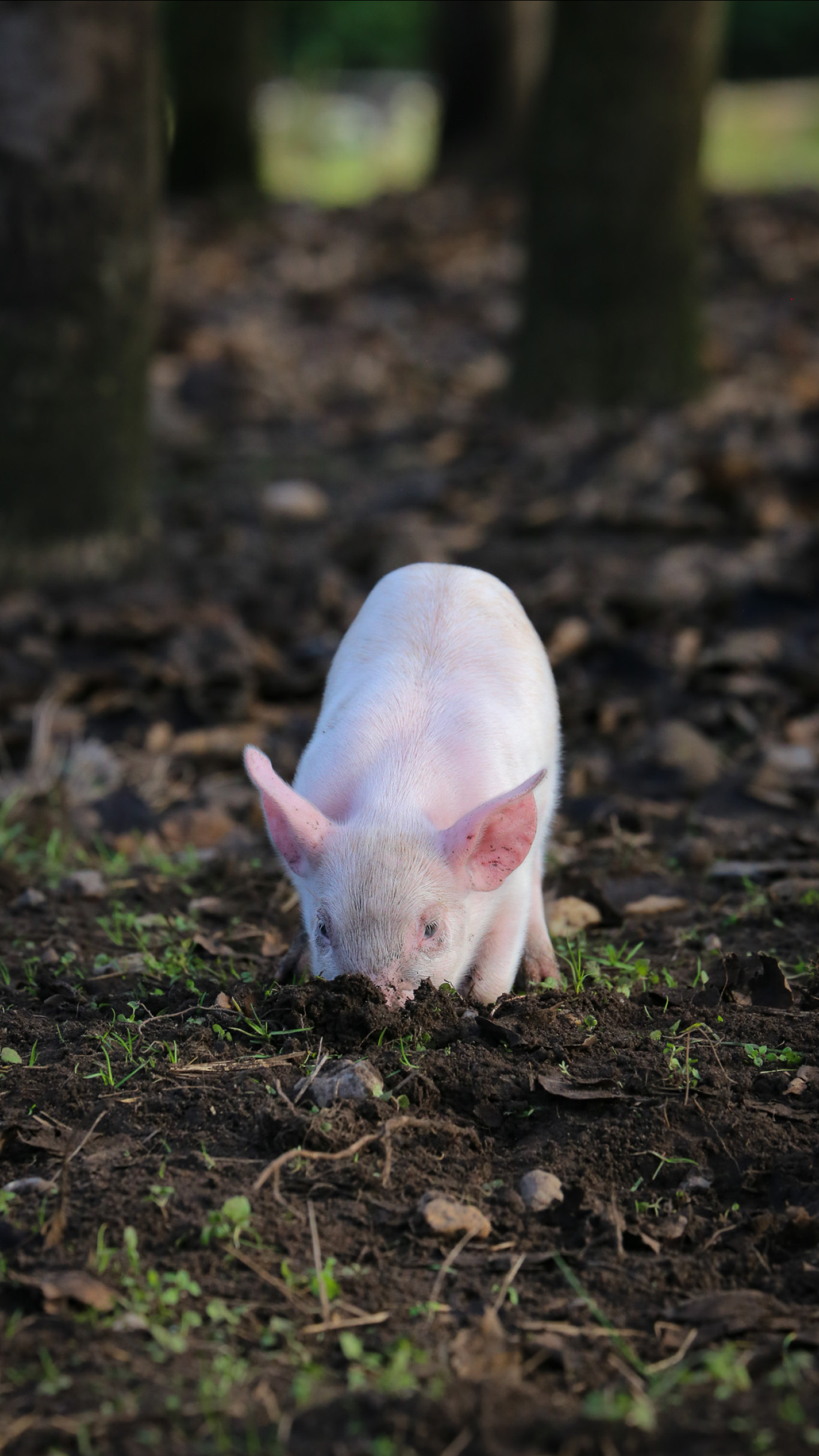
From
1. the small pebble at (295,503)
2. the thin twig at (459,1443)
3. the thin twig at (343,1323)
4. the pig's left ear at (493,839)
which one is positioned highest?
the pig's left ear at (493,839)

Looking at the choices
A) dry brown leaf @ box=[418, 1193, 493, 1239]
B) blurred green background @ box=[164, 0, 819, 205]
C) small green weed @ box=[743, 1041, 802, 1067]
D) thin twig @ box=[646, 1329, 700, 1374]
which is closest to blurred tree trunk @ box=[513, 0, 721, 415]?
small green weed @ box=[743, 1041, 802, 1067]

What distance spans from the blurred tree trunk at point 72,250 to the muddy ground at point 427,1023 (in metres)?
0.45

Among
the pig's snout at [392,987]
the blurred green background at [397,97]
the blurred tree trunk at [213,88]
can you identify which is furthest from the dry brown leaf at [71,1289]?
the blurred green background at [397,97]

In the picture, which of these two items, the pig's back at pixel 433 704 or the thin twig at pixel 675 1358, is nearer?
the thin twig at pixel 675 1358

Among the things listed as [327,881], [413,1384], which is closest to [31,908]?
[327,881]

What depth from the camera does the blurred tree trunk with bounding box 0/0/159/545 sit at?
22.2 ft

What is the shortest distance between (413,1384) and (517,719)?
6.15ft

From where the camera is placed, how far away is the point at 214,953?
13.5 ft

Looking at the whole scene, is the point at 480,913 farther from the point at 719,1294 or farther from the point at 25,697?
the point at 25,697

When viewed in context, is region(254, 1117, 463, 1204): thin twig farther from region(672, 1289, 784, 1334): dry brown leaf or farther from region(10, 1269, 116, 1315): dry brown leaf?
region(672, 1289, 784, 1334): dry brown leaf

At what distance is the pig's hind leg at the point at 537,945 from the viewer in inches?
156

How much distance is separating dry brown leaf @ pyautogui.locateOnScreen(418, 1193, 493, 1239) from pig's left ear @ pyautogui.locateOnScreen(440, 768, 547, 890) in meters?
0.82

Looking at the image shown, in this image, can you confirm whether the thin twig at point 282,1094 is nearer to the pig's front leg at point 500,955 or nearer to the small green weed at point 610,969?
the pig's front leg at point 500,955

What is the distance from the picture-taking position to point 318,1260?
2664mm
